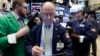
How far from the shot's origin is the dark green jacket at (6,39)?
10.5 ft

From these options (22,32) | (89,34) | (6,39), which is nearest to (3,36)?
(6,39)

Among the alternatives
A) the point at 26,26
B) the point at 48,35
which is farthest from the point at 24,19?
the point at 48,35

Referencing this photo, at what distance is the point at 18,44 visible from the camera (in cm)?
333

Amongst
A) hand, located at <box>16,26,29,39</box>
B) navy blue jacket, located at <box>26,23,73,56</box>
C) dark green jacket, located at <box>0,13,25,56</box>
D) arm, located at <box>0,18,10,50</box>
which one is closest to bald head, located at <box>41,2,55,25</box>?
navy blue jacket, located at <box>26,23,73,56</box>

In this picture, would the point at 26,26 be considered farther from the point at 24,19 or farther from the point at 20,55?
the point at 20,55

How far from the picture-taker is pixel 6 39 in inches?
126

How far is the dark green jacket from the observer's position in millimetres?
3211

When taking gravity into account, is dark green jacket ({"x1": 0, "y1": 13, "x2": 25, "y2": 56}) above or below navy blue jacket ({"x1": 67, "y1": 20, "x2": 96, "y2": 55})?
above

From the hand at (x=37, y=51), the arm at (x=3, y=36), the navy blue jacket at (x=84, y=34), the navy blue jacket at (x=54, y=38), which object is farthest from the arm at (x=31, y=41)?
the navy blue jacket at (x=84, y=34)

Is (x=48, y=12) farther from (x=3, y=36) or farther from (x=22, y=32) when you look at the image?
(x=3, y=36)

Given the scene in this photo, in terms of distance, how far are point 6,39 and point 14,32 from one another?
0.16m

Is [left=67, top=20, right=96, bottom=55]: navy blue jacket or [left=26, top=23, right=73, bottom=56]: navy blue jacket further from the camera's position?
[left=67, top=20, right=96, bottom=55]: navy blue jacket

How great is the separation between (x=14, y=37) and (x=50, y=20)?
19.0 inches

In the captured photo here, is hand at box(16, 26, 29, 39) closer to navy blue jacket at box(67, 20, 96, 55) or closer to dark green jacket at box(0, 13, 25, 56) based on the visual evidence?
dark green jacket at box(0, 13, 25, 56)
